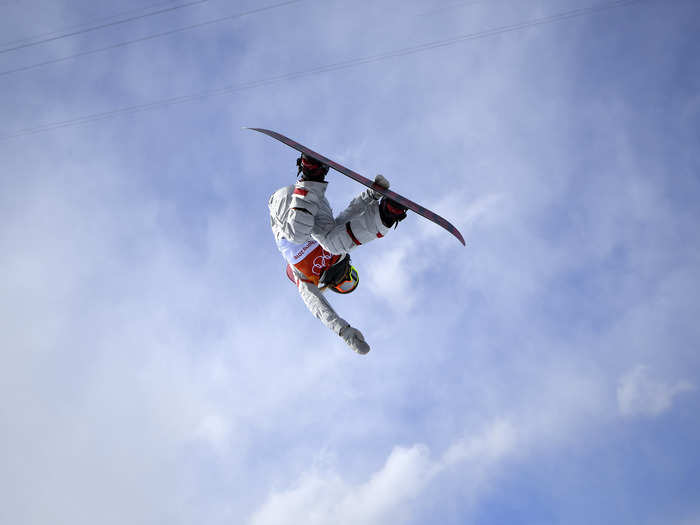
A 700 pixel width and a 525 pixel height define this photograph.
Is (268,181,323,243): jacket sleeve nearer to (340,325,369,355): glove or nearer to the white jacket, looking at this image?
the white jacket

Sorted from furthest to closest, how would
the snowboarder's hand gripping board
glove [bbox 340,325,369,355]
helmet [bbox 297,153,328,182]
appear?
glove [bbox 340,325,369,355]
helmet [bbox 297,153,328,182]
the snowboarder's hand gripping board

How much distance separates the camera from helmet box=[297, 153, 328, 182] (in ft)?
28.3

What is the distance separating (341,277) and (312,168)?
6.72 feet

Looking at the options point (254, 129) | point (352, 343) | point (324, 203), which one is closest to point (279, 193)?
point (324, 203)

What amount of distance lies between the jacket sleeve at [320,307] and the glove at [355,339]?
115 mm

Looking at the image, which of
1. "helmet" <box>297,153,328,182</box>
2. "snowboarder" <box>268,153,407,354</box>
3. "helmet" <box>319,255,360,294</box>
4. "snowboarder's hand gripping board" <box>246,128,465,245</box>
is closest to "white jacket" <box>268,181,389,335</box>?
"snowboarder" <box>268,153,407,354</box>

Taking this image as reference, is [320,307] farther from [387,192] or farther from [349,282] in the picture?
[387,192]

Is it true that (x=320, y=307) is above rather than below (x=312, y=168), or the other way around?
below

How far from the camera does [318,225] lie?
888 centimetres

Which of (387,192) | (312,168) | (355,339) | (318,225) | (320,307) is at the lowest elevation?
(355,339)

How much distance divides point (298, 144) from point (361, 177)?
136cm

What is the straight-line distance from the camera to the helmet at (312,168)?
862 centimetres

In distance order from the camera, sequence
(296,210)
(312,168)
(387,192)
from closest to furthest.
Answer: (387,192) → (296,210) → (312,168)

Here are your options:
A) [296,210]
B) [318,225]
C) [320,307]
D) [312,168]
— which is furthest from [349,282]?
[312,168]
